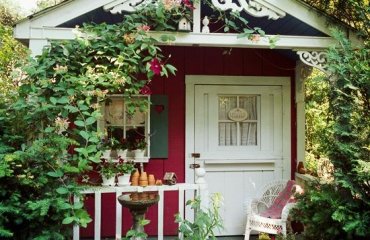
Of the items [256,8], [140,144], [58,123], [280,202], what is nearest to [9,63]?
[140,144]

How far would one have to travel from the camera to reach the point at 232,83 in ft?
16.3

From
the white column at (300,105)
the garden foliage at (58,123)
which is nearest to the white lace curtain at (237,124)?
the white column at (300,105)

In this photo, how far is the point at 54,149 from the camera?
2967 mm

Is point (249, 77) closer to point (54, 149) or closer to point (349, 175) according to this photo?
point (349, 175)

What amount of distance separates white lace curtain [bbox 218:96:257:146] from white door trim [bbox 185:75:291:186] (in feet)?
0.75

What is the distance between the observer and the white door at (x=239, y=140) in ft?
16.1

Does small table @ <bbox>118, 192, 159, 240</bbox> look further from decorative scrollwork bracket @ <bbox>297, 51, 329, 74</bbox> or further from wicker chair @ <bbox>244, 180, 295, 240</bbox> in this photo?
decorative scrollwork bracket @ <bbox>297, 51, 329, 74</bbox>

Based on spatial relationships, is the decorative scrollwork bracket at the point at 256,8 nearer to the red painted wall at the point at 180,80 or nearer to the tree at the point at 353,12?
the tree at the point at 353,12

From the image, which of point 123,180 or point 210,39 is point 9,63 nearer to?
point 123,180

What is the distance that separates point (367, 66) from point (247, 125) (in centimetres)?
189

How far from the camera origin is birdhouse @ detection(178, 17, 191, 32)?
3562 mm

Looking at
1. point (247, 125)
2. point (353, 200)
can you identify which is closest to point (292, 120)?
point (247, 125)

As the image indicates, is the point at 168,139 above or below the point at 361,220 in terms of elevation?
above

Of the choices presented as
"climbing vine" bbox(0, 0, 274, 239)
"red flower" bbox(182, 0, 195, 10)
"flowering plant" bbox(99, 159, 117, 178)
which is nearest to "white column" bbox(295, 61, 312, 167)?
"climbing vine" bbox(0, 0, 274, 239)
